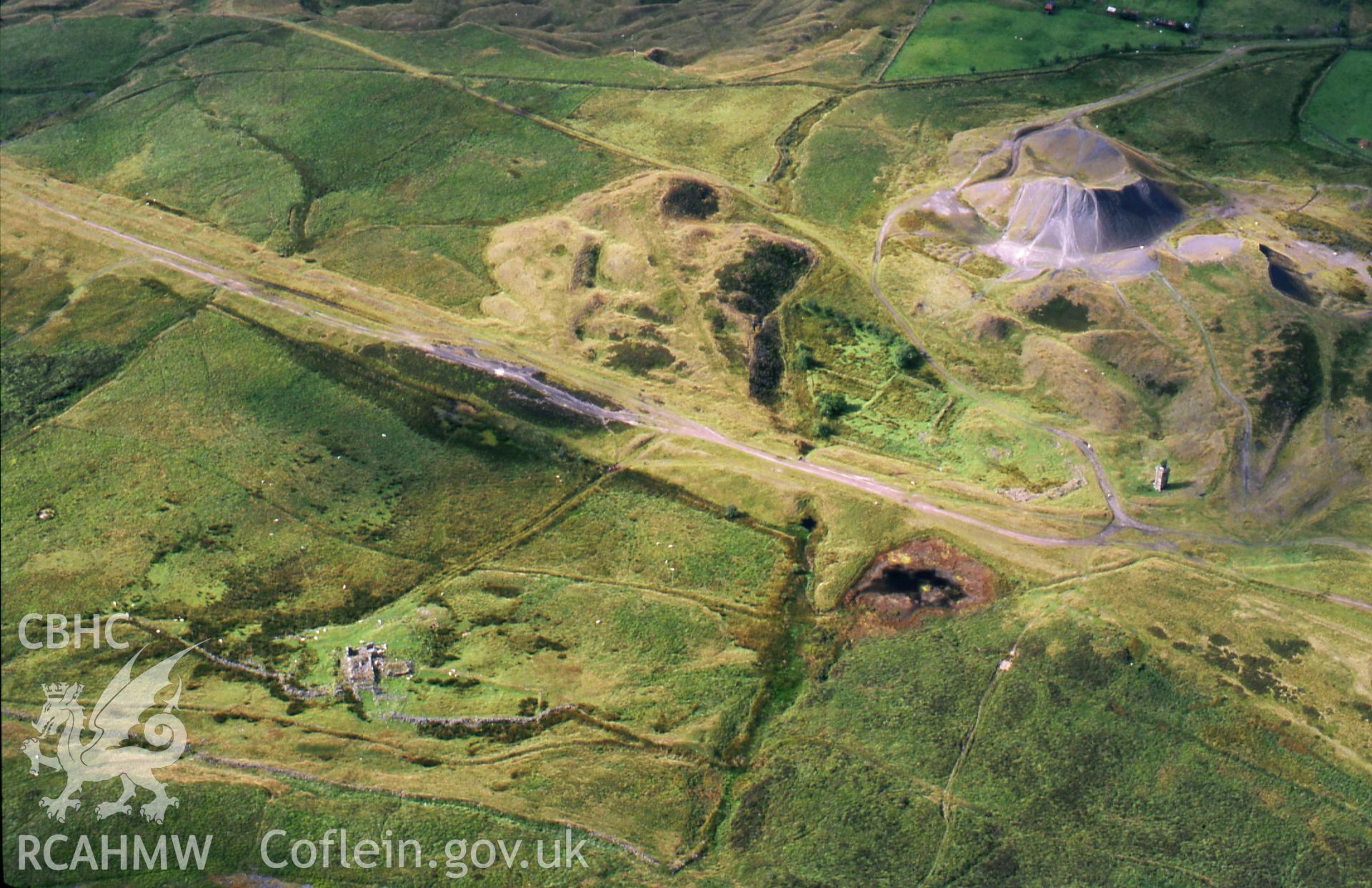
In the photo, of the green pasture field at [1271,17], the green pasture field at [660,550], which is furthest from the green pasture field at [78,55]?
the green pasture field at [1271,17]

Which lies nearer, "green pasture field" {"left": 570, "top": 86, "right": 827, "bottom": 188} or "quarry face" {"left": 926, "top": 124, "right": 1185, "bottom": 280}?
"quarry face" {"left": 926, "top": 124, "right": 1185, "bottom": 280}

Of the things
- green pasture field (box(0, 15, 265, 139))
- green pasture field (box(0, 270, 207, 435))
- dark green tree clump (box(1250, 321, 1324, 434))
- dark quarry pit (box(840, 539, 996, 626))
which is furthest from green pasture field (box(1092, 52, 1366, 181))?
green pasture field (box(0, 15, 265, 139))

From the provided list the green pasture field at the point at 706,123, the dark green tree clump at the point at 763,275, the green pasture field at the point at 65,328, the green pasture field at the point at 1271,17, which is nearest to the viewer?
the green pasture field at the point at 65,328

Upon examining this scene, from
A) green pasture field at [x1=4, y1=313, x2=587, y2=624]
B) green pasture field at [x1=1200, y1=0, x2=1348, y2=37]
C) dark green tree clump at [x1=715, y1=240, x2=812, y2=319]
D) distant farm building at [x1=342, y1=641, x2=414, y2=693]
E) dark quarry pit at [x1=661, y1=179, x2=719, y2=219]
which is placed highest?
green pasture field at [x1=1200, y1=0, x2=1348, y2=37]

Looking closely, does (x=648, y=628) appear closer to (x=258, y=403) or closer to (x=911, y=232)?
(x=258, y=403)

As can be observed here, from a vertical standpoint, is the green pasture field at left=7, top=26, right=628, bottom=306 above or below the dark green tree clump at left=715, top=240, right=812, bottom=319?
above

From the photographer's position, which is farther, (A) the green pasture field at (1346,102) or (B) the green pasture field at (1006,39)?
(B) the green pasture field at (1006,39)

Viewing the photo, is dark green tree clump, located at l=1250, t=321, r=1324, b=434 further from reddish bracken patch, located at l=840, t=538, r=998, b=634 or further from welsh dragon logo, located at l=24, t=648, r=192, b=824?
welsh dragon logo, located at l=24, t=648, r=192, b=824

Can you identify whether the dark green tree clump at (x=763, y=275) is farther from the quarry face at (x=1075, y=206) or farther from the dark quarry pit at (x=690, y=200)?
Result: the quarry face at (x=1075, y=206)

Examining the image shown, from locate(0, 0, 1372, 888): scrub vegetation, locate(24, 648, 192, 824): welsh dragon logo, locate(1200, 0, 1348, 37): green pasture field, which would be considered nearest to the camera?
locate(24, 648, 192, 824): welsh dragon logo
